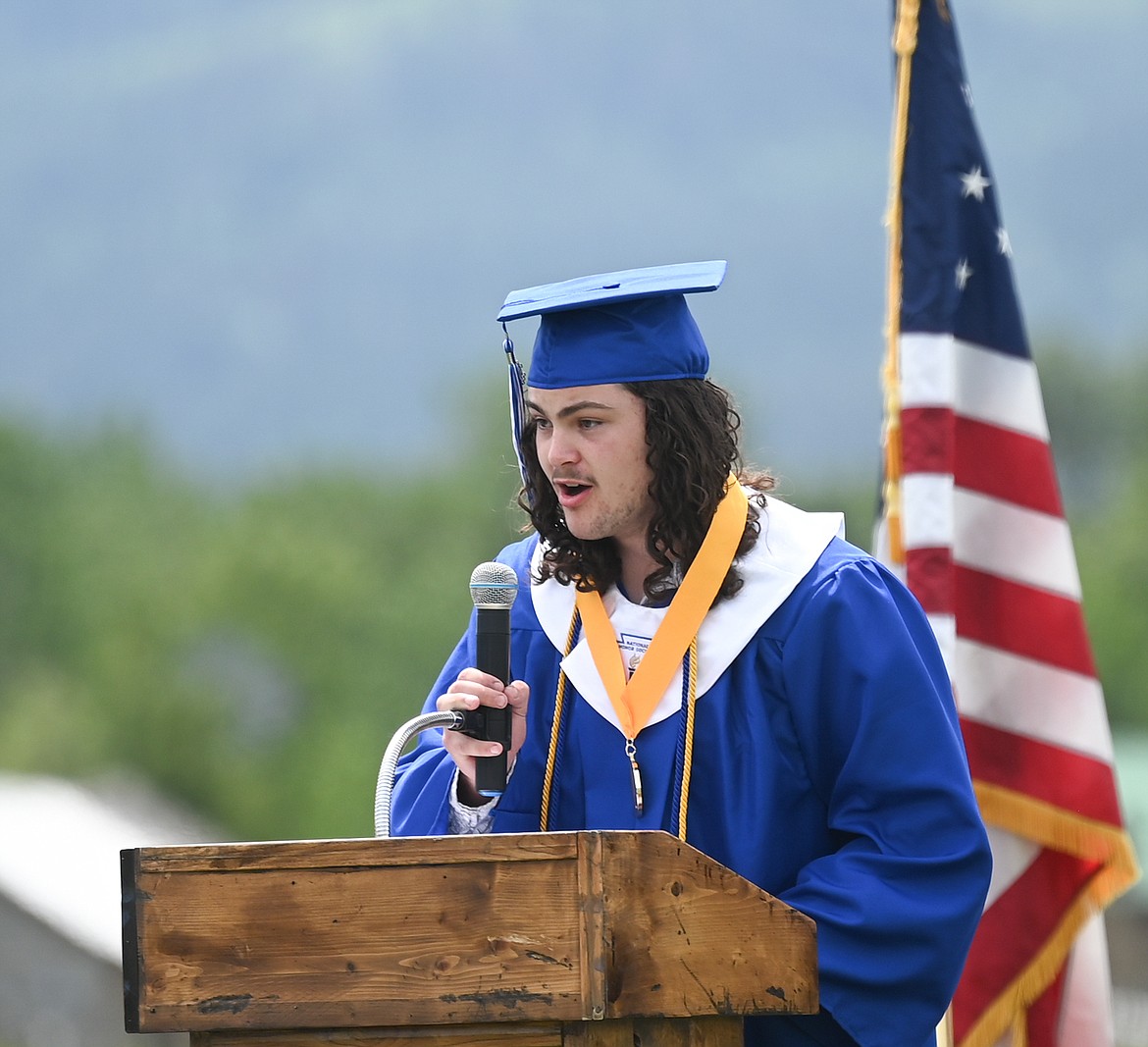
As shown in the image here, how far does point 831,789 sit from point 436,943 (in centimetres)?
85

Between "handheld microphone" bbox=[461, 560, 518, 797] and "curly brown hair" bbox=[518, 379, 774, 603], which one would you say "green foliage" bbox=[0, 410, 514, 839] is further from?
"handheld microphone" bbox=[461, 560, 518, 797]

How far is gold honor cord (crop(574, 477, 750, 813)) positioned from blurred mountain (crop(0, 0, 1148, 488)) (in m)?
97.8

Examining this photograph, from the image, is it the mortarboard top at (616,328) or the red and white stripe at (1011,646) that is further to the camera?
the red and white stripe at (1011,646)

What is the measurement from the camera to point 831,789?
9.43 feet

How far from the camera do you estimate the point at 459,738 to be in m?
2.77

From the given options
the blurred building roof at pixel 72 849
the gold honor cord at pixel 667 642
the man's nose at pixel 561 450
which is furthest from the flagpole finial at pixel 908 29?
the blurred building roof at pixel 72 849

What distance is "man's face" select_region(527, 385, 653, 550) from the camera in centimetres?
295

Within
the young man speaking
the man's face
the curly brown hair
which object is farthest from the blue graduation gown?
the man's face

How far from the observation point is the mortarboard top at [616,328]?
295cm

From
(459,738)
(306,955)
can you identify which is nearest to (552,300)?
(459,738)

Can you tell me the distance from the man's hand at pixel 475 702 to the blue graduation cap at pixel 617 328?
53cm

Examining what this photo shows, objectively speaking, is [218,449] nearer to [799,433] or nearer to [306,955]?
[799,433]

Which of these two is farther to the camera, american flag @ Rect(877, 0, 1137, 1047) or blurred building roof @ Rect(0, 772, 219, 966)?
blurred building roof @ Rect(0, 772, 219, 966)

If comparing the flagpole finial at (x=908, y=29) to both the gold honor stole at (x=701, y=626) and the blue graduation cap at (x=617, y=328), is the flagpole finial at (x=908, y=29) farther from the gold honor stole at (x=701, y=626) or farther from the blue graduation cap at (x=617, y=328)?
the gold honor stole at (x=701, y=626)
